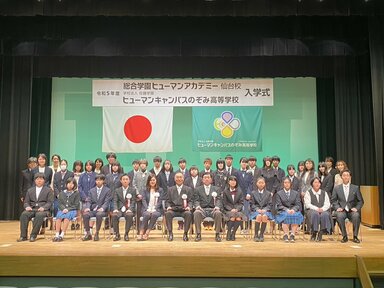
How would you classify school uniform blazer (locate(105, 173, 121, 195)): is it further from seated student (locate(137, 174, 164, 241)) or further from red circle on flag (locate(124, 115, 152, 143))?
red circle on flag (locate(124, 115, 152, 143))

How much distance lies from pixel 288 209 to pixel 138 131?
3.74m

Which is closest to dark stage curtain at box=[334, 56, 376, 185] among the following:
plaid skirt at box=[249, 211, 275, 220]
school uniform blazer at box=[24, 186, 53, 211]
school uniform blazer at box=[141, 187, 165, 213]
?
plaid skirt at box=[249, 211, 275, 220]

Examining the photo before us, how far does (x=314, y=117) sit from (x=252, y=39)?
87.8 inches

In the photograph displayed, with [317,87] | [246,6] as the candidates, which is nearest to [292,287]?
[246,6]

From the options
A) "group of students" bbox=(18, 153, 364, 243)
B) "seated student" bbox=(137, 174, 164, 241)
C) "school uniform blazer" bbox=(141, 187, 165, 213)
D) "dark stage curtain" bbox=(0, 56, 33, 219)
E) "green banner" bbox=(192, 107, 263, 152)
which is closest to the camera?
"group of students" bbox=(18, 153, 364, 243)

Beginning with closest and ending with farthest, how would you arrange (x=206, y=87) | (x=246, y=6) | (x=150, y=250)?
(x=150, y=250) → (x=246, y=6) → (x=206, y=87)

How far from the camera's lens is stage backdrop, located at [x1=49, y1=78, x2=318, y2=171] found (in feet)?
28.6

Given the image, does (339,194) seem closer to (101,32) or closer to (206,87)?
(206,87)

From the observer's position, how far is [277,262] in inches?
158

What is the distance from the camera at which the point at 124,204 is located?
5680mm

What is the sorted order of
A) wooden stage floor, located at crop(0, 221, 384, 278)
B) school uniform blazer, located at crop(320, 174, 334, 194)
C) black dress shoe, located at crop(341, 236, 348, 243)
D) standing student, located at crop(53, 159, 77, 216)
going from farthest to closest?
standing student, located at crop(53, 159, 77, 216)
school uniform blazer, located at crop(320, 174, 334, 194)
black dress shoe, located at crop(341, 236, 348, 243)
wooden stage floor, located at crop(0, 221, 384, 278)

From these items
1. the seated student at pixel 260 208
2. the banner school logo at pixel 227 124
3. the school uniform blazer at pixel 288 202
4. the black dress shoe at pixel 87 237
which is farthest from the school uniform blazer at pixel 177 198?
the banner school logo at pixel 227 124

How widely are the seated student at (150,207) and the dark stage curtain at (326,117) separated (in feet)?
13.9

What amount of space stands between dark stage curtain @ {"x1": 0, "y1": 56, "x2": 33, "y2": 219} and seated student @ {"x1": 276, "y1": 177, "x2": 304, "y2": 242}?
5.24 meters
